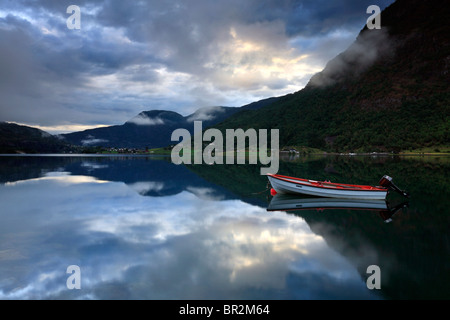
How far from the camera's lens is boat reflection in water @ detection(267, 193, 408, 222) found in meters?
24.1

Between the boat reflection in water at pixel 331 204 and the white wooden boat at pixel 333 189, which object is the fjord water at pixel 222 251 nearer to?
the boat reflection in water at pixel 331 204

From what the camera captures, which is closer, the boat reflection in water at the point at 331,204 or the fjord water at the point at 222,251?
the fjord water at the point at 222,251

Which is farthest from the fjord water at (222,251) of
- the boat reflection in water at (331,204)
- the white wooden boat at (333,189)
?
the white wooden boat at (333,189)

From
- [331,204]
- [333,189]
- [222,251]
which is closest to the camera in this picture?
[222,251]

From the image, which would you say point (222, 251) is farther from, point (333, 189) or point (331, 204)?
point (333, 189)

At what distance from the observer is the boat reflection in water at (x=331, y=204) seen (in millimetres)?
24131

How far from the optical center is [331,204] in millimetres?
25984

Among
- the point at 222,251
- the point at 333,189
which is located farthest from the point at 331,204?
the point at 222,251

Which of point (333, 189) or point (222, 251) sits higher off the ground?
point (333, 189)

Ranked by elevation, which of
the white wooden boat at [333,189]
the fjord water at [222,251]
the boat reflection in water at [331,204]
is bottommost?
the fjord water at [222,251]

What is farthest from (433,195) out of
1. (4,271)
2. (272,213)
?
(4,271)

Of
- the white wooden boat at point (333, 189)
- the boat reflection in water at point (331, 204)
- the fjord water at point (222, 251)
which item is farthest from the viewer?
the white wooden boat at point (333, 189)

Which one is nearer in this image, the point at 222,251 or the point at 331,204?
the point at 222,251

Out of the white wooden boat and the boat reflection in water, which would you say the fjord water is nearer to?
the boat reflection in water
